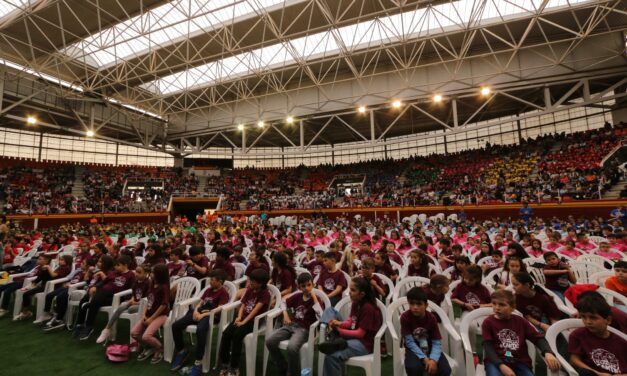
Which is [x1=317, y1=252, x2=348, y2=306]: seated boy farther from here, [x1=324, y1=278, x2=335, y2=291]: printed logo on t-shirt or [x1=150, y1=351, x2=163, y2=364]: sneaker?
[x1=150, y1=351, x2=163, y2=364]: sneaker

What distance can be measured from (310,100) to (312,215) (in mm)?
9736

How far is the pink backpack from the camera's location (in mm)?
4191

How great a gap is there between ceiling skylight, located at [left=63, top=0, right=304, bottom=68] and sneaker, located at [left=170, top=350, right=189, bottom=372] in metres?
14.2

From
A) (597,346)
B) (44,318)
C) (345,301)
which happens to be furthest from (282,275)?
(44,318)

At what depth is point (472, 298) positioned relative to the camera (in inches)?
160

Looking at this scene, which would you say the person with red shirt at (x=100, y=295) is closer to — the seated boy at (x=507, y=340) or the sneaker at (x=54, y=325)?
the sneaker at (x=54, y=325)

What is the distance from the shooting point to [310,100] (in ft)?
78.1

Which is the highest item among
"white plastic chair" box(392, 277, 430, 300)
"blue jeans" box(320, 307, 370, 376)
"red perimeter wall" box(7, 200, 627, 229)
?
"red perimeter wall" box(7, 200, 627, 229)

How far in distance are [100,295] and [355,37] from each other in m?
18.1

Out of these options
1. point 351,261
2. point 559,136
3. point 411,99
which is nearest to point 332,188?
point 411,99

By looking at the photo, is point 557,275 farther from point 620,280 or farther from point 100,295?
point 100,295

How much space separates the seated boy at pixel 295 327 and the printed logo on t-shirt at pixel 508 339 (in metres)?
2.04

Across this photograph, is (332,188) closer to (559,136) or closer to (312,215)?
(312,215)

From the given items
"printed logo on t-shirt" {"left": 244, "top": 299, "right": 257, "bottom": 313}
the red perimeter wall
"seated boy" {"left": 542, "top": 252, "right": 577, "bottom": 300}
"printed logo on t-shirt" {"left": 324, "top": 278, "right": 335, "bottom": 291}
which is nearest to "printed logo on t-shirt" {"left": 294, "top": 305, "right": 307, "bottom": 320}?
"printed logo on t-shirt" {"left": 244, "top": 299, "right": 257, "bottom": 313}
